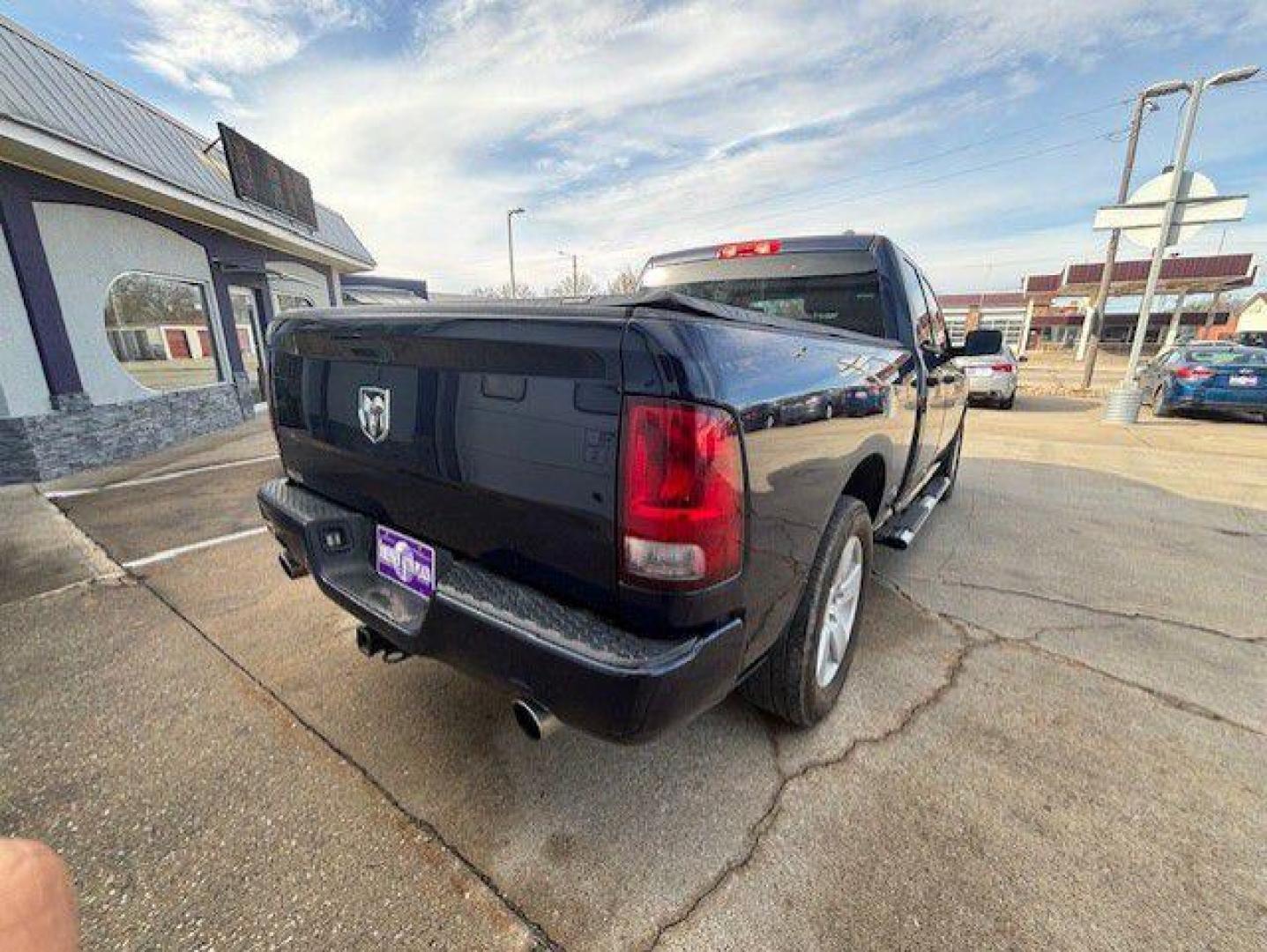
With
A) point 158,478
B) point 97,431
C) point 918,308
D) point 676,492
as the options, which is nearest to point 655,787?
point 676,492

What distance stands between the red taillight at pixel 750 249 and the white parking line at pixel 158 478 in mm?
6384

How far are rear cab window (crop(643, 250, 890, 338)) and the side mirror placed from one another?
41.4 inches

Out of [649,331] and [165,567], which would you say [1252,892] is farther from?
[165,567]

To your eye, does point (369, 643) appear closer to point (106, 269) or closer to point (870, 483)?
point (870, 483)

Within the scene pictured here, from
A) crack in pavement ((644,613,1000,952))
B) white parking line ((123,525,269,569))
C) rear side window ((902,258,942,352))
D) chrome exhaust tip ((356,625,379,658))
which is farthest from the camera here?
white parking line ((123,525,269,569))

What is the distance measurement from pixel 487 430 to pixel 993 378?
13060mm

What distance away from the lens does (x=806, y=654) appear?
6.81ft

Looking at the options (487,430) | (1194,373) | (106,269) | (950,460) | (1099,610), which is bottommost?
(1099,610)

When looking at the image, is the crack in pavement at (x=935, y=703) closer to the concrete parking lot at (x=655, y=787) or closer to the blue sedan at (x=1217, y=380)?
the concrete parking lot at (x=655, y=787)

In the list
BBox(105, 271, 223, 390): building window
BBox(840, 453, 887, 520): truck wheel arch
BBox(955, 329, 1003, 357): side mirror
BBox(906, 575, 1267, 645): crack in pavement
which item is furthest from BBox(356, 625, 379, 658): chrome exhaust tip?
BBox(105, 271, 223, 390): building window

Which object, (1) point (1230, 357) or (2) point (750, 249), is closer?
(2) point (750, 249)

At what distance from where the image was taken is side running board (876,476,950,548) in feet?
10.4

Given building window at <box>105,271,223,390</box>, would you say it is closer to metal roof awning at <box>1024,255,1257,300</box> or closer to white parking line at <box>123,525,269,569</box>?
white parking line at <box>123,525,269,569</box>

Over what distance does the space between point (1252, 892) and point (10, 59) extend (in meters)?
10.9
